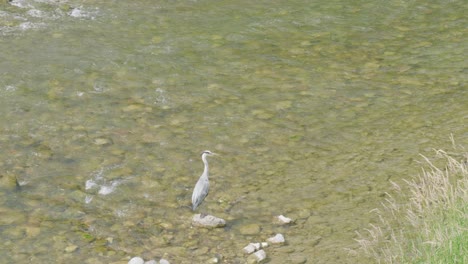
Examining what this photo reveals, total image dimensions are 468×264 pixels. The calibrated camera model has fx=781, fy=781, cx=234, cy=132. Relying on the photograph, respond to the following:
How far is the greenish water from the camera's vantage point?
7723mm

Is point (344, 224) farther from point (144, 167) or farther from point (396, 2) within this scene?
point (396, 2)

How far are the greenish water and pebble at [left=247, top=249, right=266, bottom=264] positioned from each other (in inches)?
4.3

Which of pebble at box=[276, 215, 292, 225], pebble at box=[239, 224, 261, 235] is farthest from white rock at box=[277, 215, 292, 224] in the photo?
pebble at box=[239, 224, 261, 235]

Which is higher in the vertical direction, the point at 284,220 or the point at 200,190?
the point at 200,190

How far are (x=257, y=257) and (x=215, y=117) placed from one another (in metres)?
3.18

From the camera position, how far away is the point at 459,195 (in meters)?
6.55

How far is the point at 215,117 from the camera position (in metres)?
10.1

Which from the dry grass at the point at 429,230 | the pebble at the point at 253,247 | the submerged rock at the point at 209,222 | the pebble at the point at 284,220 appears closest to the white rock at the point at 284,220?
the pebble at the point at 284,220

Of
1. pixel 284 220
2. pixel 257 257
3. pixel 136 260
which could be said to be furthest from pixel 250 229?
pixel 136 260

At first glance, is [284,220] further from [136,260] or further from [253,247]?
[136,260]

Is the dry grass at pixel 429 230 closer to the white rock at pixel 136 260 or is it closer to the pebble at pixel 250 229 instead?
the pebble at pixel 250 229

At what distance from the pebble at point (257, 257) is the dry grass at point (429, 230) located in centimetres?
90

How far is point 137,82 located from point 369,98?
10.6 feet

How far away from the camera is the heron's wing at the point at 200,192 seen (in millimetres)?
7945
